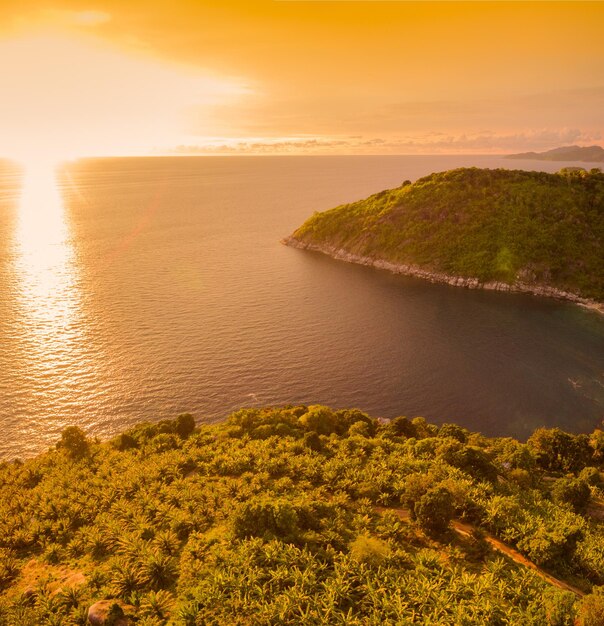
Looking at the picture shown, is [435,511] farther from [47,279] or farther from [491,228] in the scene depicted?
[47,279]

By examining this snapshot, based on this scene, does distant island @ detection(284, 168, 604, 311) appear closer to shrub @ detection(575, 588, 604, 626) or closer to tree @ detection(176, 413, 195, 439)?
tree @ detection(176, 413, 195, 439)

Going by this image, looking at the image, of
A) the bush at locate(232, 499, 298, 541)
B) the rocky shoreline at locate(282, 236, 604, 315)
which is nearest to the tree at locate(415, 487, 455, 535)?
the bush at locate(232, 499, 298, 541)

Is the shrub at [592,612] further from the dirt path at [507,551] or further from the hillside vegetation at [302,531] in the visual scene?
the dirt path at [507,551]

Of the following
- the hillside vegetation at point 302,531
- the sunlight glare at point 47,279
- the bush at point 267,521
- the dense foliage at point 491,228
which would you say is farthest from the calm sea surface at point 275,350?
the bush at point 267,521

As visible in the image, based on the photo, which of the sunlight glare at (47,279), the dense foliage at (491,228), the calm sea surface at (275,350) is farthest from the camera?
the dense foliage at (491,228)

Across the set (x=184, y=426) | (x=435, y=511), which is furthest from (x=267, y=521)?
(x=184, y=426)

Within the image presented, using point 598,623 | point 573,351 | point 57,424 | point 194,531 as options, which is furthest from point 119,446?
point 573,351
